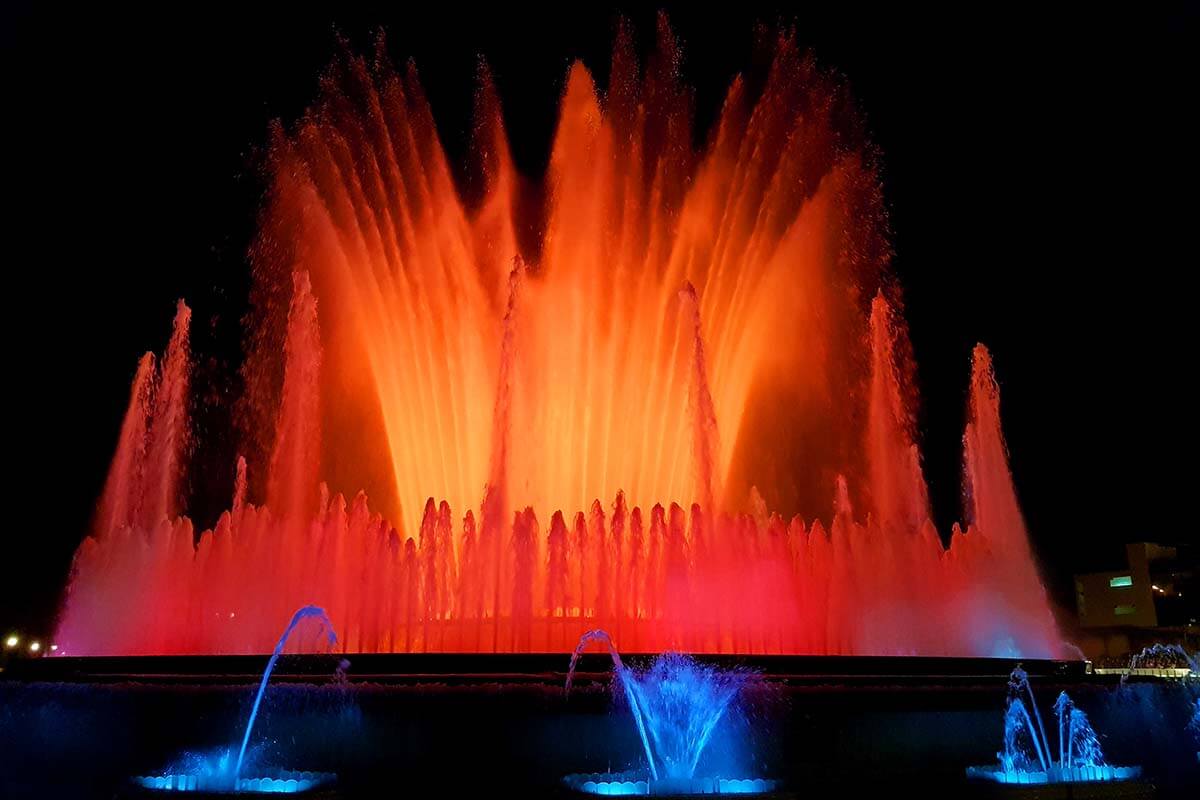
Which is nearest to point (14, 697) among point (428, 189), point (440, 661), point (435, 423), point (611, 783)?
point (440, 661)

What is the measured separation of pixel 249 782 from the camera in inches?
432

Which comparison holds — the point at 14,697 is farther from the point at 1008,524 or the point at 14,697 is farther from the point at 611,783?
the point at 1008,524

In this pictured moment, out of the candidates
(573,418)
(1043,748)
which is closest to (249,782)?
(1043,748)

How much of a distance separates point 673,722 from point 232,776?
4.78 m

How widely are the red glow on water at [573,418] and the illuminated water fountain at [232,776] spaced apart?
6.60 meters

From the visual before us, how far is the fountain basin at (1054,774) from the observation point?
1157 cm

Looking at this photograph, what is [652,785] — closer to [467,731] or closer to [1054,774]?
[467,731]

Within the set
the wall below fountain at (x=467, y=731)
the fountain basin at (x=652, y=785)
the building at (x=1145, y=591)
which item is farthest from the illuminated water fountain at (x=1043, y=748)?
the building at (x=1145, y=591)

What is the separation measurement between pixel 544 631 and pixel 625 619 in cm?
143

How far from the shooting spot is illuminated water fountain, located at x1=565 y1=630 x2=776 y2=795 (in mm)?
→ 10648

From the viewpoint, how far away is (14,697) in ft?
41.8

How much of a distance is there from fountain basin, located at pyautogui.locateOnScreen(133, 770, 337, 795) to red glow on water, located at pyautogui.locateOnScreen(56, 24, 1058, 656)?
6868mm

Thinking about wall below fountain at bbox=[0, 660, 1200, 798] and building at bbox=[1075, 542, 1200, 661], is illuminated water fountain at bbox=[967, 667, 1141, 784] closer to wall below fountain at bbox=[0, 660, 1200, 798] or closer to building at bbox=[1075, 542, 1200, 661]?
wall below fountain at bbox=[0, 660, 1200, 798]

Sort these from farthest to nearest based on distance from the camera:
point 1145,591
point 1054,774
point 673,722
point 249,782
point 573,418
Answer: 1. point 1145,591
2. point 573,418
3. point 673,722
4. point 1054,774
5. point 249,782
